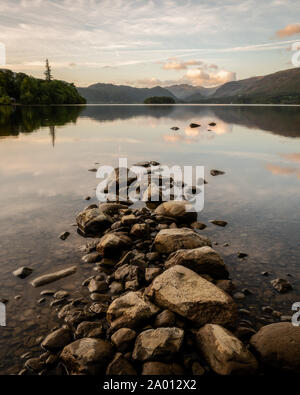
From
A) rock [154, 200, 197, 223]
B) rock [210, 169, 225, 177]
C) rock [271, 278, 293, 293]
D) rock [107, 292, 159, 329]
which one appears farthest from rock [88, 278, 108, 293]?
rock [210, 169, 225, 177]

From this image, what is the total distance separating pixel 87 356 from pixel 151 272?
3347 millimetres

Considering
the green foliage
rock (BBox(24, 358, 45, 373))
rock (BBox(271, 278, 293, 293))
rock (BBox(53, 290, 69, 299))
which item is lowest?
rock (BBox(24, 358, 45, 373))

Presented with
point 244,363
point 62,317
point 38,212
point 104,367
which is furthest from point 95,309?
point 38,212

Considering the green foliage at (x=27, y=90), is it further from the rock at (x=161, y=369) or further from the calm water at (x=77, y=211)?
the rock at (x=161, y=369)

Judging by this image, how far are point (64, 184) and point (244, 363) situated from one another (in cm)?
1531

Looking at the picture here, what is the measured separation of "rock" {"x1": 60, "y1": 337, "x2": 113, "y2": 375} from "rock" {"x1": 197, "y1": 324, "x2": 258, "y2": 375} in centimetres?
196

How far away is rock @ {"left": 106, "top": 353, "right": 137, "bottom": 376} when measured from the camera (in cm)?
546

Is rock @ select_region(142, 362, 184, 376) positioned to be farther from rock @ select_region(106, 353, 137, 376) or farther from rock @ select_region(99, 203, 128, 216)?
rock @ select_region(99, 203, 128, 216)

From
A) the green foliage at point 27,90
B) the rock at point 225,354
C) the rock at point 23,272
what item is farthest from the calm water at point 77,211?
the green foliage at point 27,90

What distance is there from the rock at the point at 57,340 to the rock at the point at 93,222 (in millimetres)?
5373

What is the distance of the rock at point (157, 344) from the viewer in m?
5.64

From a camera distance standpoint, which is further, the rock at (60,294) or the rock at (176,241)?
the rock at (176,241)

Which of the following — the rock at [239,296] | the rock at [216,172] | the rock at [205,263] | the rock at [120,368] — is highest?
the rock at [216,172]

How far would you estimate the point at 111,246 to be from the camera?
9875mm
